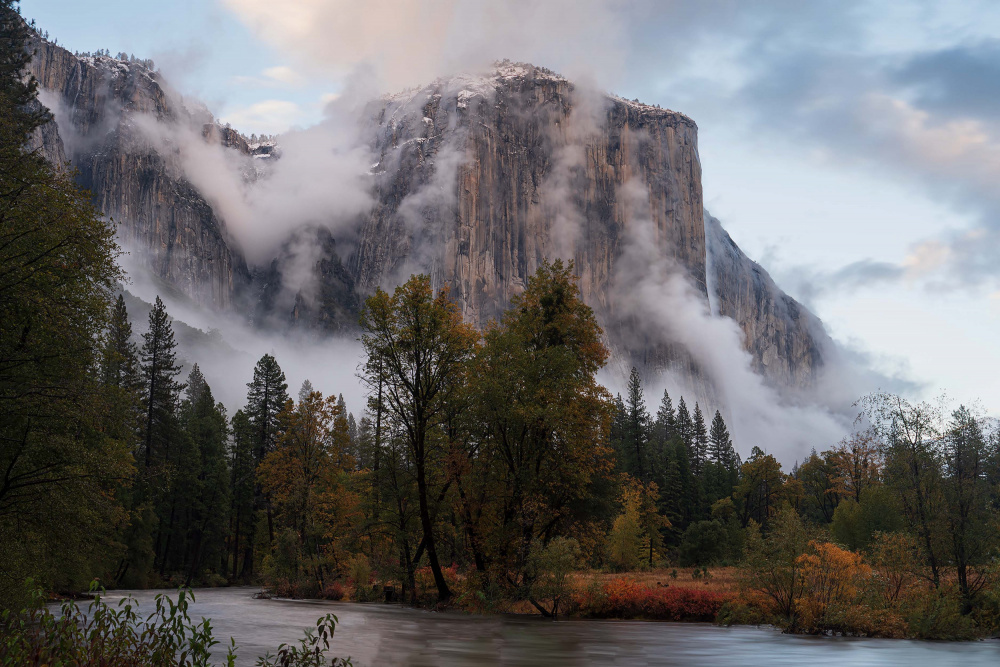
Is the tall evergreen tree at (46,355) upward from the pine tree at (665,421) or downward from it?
downward

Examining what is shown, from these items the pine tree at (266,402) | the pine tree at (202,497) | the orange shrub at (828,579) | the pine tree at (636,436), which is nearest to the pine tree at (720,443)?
the pine tree at (636,436)

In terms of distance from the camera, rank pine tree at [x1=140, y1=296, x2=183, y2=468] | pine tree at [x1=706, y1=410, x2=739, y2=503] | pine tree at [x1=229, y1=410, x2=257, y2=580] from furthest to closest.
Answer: pine tree at [x1=706, y1=410, x2=739, y2=503], pine tree at [x1=229, y1=410, x2=257, y2=580], pine tree at [x1=140, y1=296, x2=183, y2=468]

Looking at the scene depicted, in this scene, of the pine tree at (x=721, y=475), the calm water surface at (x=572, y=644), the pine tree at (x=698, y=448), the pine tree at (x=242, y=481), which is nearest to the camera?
the calm water surface at (x=572, y=644)

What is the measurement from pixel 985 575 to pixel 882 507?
23817 millimetres

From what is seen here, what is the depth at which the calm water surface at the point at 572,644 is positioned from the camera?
15680 millimetres

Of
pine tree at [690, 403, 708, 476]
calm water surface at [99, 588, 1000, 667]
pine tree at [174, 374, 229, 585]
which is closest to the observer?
calm water surface at [99, 588, 1000, 667]

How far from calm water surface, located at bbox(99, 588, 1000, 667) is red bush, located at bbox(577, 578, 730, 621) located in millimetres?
1533

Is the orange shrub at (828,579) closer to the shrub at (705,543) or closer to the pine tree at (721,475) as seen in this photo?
the shrub at (705,543)

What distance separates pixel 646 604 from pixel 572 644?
1084 centimetres

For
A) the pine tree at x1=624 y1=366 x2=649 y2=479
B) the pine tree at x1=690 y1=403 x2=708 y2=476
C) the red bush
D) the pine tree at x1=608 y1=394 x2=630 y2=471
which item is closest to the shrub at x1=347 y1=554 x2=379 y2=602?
the red bush

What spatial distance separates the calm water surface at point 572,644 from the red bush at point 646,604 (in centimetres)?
153

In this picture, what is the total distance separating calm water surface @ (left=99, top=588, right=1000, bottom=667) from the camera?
15.7 metres

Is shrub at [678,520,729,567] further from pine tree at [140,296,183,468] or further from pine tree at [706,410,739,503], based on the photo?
pine tree at [140,296,183,468]

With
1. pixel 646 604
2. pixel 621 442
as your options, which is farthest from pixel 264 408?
pixel 646 604
